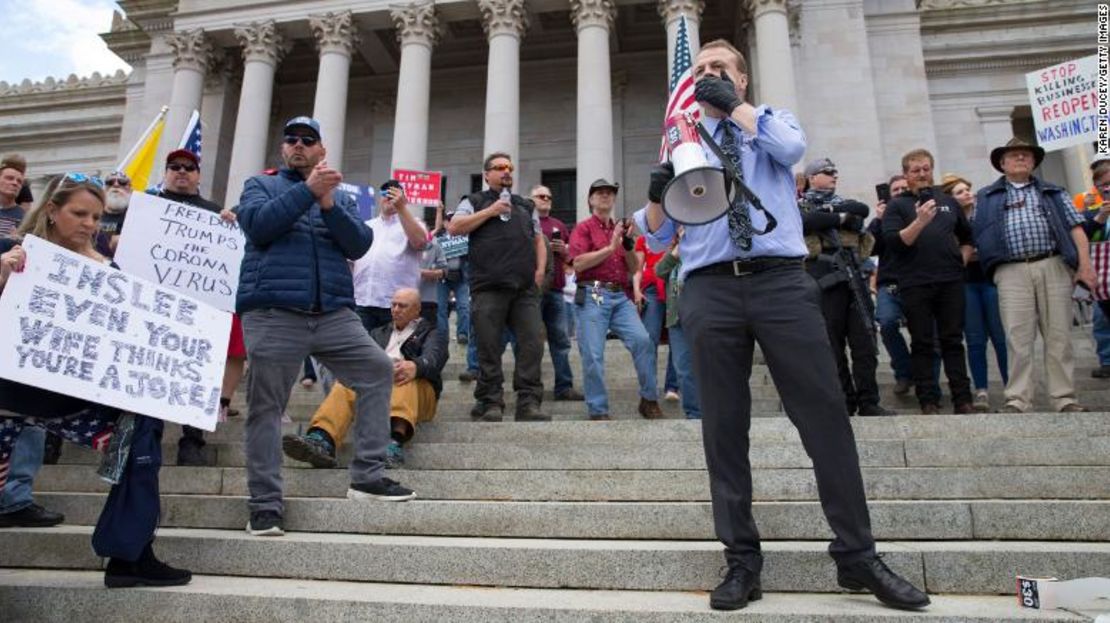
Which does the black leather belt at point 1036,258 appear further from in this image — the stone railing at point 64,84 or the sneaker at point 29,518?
the stone railing at point 64,84

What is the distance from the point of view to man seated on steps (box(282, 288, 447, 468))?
4.71 m

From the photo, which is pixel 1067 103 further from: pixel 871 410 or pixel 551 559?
pixel 551 559

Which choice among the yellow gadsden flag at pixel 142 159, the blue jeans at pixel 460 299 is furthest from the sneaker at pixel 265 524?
the yellow gadsden flag at pixel 142 159

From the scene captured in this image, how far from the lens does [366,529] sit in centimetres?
404

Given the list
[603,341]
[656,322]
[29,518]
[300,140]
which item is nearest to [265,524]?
[29,518]

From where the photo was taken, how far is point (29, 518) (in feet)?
13.9

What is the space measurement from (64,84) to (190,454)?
97.1ft

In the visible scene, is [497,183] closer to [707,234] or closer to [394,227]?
[394,227]

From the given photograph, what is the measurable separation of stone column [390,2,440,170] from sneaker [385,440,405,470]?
14.8m

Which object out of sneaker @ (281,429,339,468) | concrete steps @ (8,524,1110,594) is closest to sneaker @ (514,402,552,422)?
sneaker @ (281,429,339,468)

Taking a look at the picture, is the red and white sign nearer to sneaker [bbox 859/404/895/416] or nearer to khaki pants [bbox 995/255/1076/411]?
sneaker [bbox 859/404/895/416]

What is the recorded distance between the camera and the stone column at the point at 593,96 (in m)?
17.3

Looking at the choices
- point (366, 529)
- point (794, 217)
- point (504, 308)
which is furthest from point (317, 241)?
point (794, 217)

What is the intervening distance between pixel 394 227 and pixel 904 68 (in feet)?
61.1
